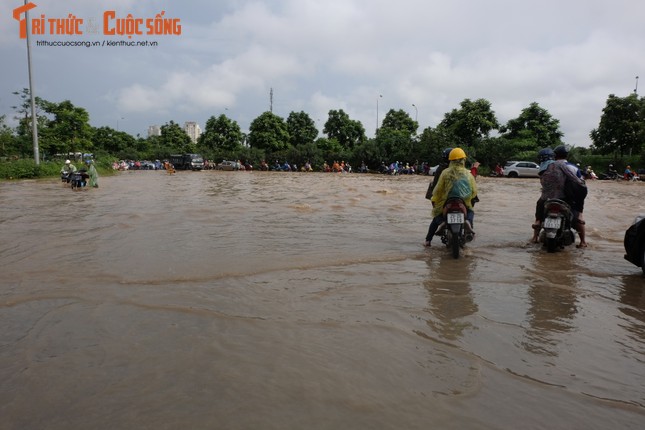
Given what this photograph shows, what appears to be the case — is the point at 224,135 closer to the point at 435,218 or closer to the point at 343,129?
the point at 343,129

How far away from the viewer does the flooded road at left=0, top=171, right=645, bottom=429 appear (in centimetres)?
229

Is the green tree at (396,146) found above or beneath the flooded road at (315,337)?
above

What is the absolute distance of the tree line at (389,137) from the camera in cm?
→ 3794

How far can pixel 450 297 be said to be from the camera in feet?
14.2

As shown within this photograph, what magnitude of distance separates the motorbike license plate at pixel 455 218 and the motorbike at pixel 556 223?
4.76ft

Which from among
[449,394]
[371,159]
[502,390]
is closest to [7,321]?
[449,394]

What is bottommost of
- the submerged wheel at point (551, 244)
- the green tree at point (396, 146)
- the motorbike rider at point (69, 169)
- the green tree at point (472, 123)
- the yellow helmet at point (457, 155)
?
the submerged wheel at point (551, 244)

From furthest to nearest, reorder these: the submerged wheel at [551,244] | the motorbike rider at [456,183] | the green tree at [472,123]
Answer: the green tree at [472,123] < the submerged wheel at [551,244] < the motorbike rider at [456,183]

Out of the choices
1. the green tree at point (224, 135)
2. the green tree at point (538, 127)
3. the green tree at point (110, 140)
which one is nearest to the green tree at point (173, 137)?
the green tree at point (110, 140)

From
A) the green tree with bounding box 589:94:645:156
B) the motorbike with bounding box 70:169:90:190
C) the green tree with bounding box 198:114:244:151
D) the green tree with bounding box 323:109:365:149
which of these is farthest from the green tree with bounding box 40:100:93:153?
the green tree with bounding box 589:94:645:156

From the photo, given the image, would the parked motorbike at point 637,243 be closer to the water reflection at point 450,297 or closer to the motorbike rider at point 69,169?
the water reflection at point 450,297

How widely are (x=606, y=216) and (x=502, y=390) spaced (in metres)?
11.0

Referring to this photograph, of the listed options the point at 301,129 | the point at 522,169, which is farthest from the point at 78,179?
the point at 301,129

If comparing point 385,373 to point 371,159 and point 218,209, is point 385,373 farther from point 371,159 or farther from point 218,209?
point 371,159
